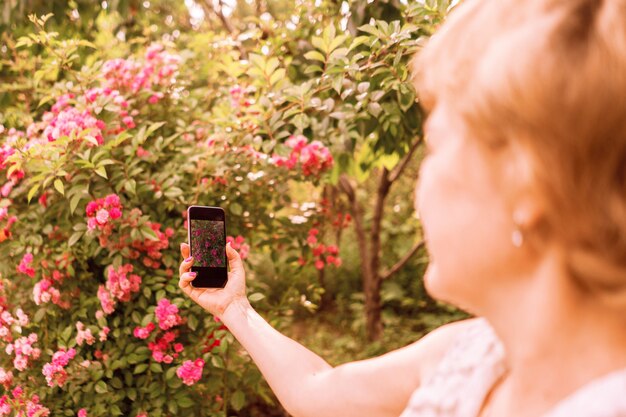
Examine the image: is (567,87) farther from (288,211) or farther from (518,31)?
(288,211)

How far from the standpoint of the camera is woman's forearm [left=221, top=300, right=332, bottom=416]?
3.77 ft

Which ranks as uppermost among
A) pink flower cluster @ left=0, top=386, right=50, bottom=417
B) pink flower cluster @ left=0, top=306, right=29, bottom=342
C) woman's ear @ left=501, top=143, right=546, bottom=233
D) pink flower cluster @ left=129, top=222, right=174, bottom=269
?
woman's ear @ left=501, top=143, right=546, bottom=233

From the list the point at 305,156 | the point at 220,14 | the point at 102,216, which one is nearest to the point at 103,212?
the point at 102,216

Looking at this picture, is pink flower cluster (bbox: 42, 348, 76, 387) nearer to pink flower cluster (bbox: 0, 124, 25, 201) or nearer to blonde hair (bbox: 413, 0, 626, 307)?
pink flower cluster (bbox: 0, 124, 25, 201)

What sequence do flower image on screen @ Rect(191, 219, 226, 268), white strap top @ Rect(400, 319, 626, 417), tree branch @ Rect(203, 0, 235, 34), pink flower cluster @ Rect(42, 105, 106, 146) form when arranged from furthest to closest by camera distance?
tree branch @ Rect(203, 0, 235, 34)
pink flower cluster @ Rect(42, 105, 106, 146)
flower image on screen @ Rect(191, 219, 226, 268)
white strap top @ Rect(400, 319, 626, 417)

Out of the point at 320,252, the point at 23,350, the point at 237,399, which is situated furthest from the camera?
the point at 320,252

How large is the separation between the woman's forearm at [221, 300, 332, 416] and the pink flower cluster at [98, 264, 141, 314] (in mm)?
1162

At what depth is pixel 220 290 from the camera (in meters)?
1.43

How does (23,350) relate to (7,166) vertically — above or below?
below

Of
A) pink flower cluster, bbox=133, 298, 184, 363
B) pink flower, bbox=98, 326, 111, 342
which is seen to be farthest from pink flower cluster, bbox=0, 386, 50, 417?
pink flower cluster, bbox=133, 298, 184, 363

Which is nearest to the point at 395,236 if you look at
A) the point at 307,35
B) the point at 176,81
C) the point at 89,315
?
the point at 307,35

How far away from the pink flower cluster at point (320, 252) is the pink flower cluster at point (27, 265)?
109 cm

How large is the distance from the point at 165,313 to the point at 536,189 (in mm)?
1891

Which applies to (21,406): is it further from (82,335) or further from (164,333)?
(164,333)
